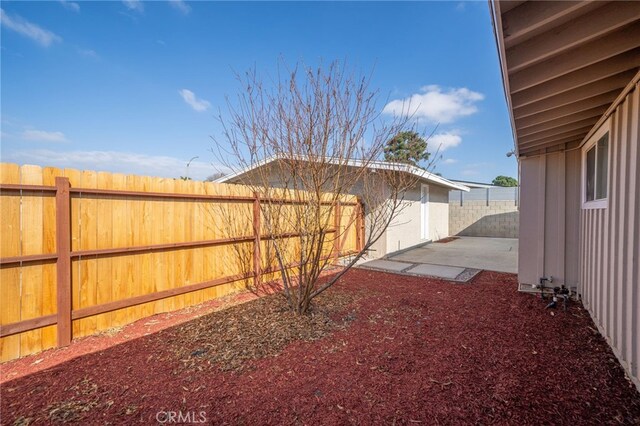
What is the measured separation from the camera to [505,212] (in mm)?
13844

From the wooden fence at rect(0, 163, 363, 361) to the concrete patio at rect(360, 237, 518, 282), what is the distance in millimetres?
3712

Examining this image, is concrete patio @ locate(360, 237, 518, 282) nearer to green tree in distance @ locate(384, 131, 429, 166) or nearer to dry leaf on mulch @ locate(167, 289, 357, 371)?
green tree in distance @ locate(384, 131, 429, 166)

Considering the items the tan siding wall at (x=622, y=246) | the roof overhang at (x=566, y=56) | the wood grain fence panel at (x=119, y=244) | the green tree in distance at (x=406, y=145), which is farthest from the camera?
the green tree in distance at (x=406, y=145)

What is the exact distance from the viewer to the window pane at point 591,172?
3.83m

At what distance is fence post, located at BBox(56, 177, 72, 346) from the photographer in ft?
10.1

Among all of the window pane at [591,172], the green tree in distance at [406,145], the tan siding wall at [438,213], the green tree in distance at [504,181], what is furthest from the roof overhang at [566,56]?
the green tree in distance at [504,181]

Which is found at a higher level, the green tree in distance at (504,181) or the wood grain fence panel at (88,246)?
the green tree in distance at (504,181)

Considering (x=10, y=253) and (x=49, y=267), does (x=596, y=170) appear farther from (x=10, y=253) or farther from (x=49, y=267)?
(x=10, y=253)

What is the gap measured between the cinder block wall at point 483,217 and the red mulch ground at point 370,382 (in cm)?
1163

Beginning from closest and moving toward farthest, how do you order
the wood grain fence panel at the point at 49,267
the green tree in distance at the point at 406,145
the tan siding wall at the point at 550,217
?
the wood grain fence panel at the point at 49,267 < the green tree in distance at the point at 406,145 < the tan siding wall at the point at 550,217

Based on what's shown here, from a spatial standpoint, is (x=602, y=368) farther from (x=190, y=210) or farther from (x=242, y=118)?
(x=190, y=210)

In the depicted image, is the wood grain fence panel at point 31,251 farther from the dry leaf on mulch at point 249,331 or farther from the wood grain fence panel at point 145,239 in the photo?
the dry leaf on mulch at point 249,331

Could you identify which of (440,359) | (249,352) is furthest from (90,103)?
(440,359)

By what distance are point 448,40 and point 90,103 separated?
28.9 feet
